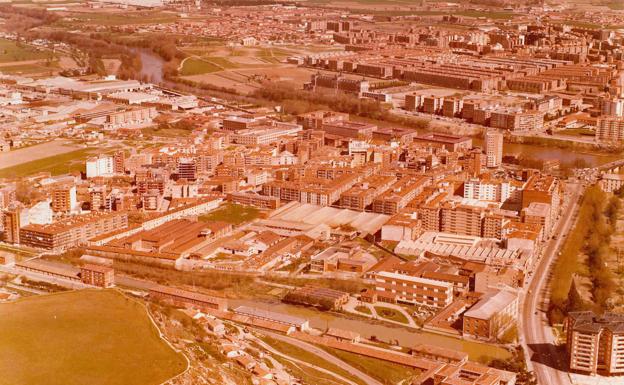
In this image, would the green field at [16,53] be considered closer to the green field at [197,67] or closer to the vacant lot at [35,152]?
the green field at [197,67]

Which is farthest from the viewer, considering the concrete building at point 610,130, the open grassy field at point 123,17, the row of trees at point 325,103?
the open grassy field at point 123,17

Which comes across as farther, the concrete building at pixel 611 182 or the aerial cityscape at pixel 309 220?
the concrete building at pixel 611 182

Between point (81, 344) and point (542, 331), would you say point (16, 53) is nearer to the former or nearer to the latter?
point (542, 331)

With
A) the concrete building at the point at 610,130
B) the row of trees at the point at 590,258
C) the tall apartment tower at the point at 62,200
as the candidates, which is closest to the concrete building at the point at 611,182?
the row of trees at the point at 590,258

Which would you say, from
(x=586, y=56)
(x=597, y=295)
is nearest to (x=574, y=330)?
(x=597, y=295)

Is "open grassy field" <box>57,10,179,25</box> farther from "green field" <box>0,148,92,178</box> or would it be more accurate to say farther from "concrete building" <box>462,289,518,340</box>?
"concrete building" <box>462,289,518,340</box>

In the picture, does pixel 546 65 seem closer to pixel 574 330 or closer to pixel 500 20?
pixel 500 20

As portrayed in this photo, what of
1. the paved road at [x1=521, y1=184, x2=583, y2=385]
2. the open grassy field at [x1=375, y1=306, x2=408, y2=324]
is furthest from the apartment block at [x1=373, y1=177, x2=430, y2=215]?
the open grassy field at [x1=375, y1=306, x2=408, y2=324]
